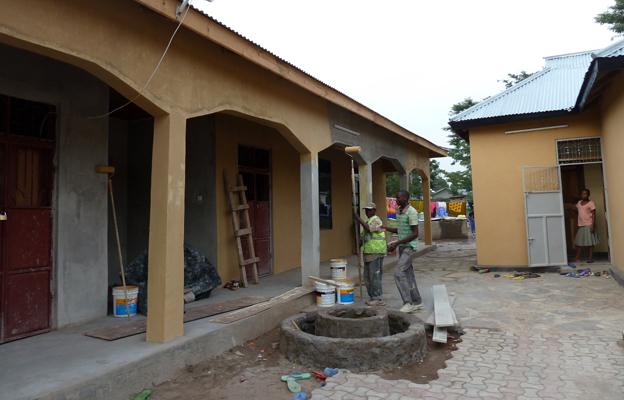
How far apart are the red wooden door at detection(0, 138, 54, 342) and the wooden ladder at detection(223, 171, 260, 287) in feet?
10.3

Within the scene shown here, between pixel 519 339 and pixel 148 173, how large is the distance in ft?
21.2

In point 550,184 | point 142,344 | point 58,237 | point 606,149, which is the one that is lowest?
point 142,344

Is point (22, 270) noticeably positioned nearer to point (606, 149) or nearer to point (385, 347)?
point (385, 347)

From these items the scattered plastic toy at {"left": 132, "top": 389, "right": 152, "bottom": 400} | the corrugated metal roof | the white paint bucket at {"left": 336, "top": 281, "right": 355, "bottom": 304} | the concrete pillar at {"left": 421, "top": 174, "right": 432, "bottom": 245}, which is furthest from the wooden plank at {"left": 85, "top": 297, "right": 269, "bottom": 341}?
the concrete pillar at {"left": 421, "top": 174, "right": 432, "bottom": 245}

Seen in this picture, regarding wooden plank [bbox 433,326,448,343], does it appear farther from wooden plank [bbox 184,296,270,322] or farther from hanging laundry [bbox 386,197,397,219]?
hanging laundry [bbox 386,197,397,219]

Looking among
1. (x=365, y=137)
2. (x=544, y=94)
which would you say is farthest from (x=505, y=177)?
(x=365, y=137)

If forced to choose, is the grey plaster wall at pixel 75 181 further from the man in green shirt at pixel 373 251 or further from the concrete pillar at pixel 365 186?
the concrete pillar at pixel 365 186

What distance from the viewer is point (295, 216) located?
32.4 ft

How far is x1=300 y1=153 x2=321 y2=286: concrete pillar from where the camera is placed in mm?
7102

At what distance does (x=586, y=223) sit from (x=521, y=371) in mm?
7428

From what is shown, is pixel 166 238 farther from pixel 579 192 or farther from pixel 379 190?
pixel 379 190

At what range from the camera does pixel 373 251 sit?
677cm

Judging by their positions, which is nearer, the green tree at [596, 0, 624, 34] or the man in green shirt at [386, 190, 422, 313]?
the man in green shirt at [386, 190, 422, 313]

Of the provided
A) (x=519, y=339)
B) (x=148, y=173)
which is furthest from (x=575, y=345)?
(x=148, y=173)
